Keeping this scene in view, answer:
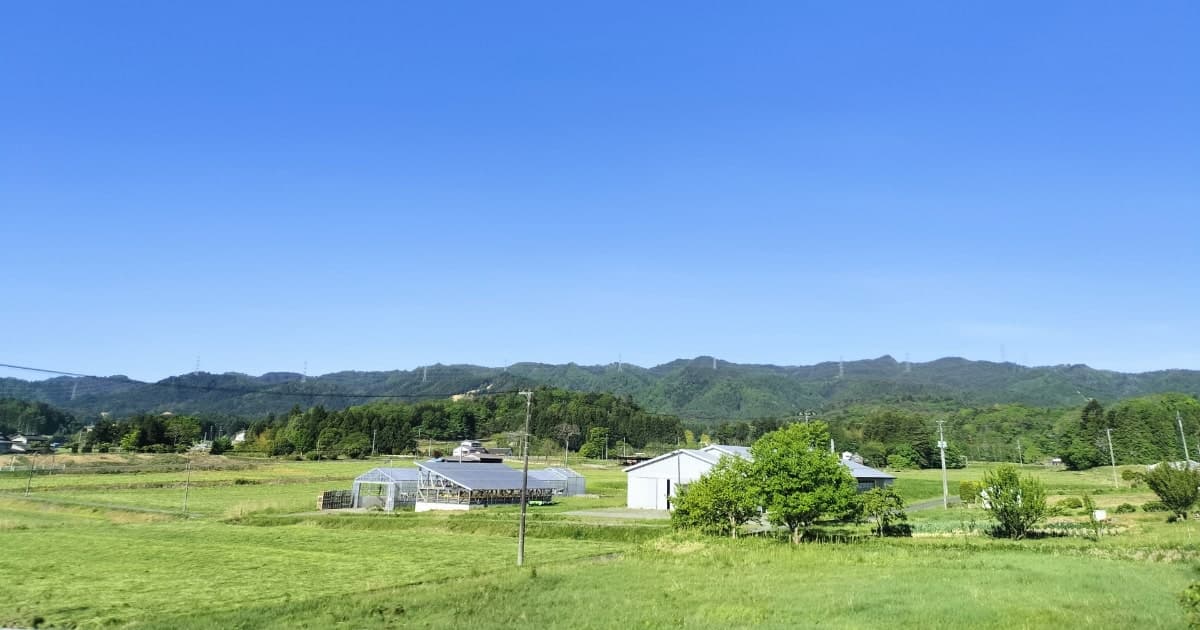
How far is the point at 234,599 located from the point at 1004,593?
26.0 metres

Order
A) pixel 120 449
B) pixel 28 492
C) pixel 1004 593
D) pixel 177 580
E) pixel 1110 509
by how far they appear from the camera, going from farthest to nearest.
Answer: pixel 120 449
pixel 28 492
pixel 1110 509
pixel 177 580
pixel 1004 593

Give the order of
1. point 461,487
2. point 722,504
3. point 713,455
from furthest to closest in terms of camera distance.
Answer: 1. point 461,487
2. point 713,455
3. point 722,504

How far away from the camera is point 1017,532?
40906mm

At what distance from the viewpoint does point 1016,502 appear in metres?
40.8

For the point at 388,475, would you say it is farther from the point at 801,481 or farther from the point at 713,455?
the point at 801,481

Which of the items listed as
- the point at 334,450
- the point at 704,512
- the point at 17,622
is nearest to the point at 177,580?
the point at 17,622

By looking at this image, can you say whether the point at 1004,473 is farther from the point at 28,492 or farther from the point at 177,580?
the point at 28,492

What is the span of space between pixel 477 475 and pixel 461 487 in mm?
3976

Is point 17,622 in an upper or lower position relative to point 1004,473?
lower

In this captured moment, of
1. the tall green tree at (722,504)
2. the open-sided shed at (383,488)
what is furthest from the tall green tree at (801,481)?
the open-sided shed at (383,488)

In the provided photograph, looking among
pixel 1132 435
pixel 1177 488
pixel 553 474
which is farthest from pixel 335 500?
pixel 1132 435

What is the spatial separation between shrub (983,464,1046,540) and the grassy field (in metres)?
1.68

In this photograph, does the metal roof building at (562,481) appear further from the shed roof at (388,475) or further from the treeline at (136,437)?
the treeline at (136,437)

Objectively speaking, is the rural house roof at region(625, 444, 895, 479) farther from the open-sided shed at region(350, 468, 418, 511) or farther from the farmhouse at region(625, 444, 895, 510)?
the open-sided shed at region(350, 468, 418, 511)
